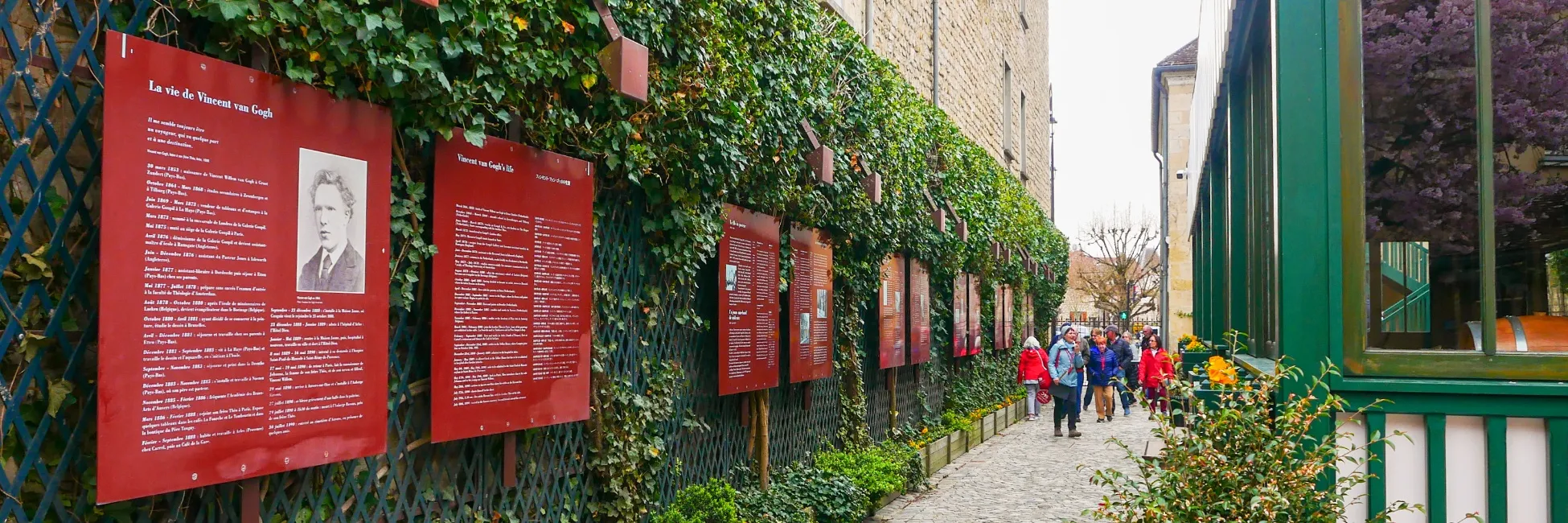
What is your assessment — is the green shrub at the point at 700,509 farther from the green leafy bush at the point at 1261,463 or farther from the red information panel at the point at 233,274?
the green leafy bush at the point at 1261,463

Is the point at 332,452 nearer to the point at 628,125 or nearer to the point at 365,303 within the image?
the point at 365,303

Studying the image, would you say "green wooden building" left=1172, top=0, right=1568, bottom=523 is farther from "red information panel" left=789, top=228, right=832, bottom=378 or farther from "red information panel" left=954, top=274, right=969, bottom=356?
"red information panel" left=954, top=274, right=969, bottom=356

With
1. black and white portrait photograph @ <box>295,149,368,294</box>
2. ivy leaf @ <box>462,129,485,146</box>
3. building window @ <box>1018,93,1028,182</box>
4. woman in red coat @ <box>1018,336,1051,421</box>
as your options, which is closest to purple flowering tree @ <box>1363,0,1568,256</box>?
ivy leaf @ <box>462,129,485,146</box>

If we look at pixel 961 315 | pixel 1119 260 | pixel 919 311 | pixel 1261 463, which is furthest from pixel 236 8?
pixel 1119 260

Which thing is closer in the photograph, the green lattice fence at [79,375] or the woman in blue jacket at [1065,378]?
the green lattice fence at [79,375]

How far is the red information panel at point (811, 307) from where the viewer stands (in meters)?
7.56

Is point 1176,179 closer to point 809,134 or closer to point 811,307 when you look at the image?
point 811,307

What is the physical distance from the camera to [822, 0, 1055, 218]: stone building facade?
11.6m

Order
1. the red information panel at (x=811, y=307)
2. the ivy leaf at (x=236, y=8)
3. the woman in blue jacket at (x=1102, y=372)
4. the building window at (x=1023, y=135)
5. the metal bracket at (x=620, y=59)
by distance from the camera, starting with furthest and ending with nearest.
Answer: the building window at (x=1023, y=135) → the woman in blue jacket at (x=1102, y=372) → the red information panel at (x=811, y=307) → the metal bracket at (x=620, y=59) → the ivy leaf at (x=236, y=8)

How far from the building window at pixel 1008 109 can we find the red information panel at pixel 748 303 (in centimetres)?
1336

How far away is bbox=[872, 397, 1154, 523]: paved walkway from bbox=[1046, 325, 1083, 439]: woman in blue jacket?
0.32 metres

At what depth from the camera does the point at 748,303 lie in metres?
6.69

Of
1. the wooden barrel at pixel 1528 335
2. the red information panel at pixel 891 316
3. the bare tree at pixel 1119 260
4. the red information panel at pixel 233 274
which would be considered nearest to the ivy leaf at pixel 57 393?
the red information panel at pixel 233 274

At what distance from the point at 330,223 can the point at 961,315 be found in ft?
34.2
